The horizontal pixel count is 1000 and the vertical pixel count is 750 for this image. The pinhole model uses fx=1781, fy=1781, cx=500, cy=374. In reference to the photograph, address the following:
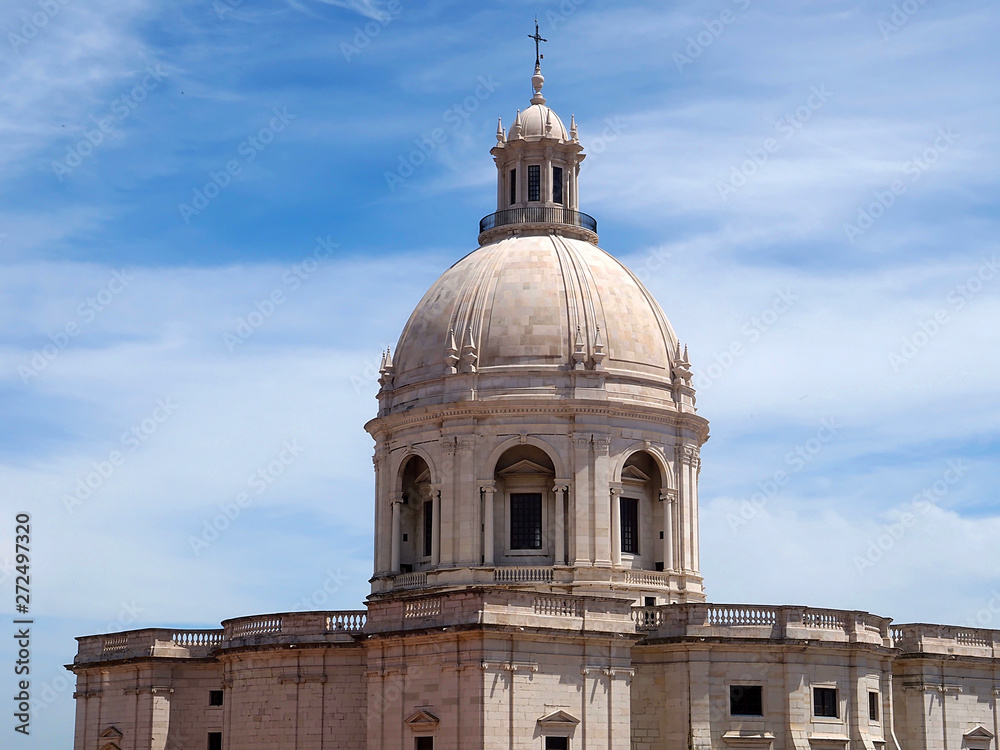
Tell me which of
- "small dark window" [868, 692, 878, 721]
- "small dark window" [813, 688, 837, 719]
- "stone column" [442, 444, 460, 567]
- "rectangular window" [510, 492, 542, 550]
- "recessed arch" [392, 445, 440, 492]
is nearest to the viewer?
"small dark window" [813, 688, 837, 719]

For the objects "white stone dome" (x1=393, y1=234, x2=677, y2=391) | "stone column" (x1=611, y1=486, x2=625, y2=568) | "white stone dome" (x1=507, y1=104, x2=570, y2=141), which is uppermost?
"white stone dome" (x1=507, y1=104, x2=570, y2=141)

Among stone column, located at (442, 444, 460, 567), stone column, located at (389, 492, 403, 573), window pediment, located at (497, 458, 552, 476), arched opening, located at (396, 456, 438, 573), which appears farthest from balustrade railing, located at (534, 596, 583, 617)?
stone column, located at (389, 492, 403, 573)

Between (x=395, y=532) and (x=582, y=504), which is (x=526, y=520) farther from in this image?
(x=395, y=532)

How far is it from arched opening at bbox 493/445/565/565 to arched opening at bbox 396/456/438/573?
10.6 feet

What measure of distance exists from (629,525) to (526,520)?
13.7ft

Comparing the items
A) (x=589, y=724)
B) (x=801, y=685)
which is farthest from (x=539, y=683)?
(x=801, y=685)

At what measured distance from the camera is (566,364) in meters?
67.6

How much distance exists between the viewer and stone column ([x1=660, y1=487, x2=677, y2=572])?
222ft

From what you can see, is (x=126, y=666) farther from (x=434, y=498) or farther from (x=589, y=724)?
(x=589, y=724)

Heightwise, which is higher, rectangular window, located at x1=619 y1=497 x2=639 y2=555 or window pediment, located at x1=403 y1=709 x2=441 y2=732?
rectangular window, located at x1=619 y1=497 x2=639 y2=555

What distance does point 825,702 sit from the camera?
60.4m

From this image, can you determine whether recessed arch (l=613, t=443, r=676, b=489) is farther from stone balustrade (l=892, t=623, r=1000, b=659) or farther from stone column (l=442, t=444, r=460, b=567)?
stone balustrade (l=892, t=623, r=1000, b=659)

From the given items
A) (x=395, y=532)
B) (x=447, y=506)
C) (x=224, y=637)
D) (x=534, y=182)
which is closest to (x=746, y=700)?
(x=447, y=506)

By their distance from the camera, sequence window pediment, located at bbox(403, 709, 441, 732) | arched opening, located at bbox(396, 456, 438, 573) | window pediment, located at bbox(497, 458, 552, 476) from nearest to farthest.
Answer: window pediment, located at bbox(403, 709, 441, 732)
window pediment, located at bbox(497, 458, 552, 476)
arched opening, located at bbox(396, 456, 438, 573)
